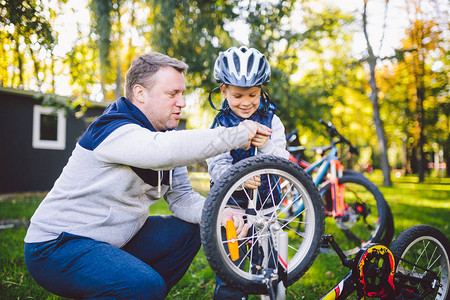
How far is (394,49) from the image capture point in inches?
508

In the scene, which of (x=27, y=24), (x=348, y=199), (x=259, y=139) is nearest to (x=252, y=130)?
(x=259, y=139)

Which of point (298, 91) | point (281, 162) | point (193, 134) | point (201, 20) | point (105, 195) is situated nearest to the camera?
point (193, 134)

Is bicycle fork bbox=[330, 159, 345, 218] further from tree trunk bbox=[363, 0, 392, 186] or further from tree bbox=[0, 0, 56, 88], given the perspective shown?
tree trunk bbox=[363, 0, 392, 186]

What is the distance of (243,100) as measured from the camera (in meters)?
2.21

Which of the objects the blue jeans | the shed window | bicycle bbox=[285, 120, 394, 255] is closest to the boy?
the blue jeans

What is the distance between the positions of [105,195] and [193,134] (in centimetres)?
66

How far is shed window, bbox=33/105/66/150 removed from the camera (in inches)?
495

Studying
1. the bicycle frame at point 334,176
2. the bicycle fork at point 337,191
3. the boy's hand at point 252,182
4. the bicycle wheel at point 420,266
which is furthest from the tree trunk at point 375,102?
the boy's hand at point 252,182

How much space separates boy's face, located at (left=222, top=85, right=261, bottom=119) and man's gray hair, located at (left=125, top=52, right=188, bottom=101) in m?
0.42

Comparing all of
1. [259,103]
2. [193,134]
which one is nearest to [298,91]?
[259,103]

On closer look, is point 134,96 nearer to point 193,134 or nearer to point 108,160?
point 108,160

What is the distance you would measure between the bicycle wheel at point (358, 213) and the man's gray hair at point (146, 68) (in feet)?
9.58

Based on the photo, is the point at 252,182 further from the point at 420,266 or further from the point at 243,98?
the point at 420,266

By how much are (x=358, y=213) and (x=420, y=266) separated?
1.99 m
